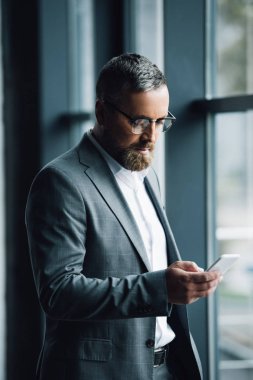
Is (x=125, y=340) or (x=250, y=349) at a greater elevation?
(x=125, y=340)

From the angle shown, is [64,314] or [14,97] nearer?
[64,314]

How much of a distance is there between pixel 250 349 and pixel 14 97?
2.41 m

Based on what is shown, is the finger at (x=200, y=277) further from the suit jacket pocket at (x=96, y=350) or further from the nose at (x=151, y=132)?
the nose at (x=151, y=132)

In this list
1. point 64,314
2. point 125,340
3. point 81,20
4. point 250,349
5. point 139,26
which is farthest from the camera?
point 81,20

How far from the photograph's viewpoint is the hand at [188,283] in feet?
6.23

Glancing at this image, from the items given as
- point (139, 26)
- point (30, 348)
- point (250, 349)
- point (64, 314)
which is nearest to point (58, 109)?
point (139, 26)

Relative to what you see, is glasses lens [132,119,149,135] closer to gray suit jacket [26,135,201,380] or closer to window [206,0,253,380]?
gray suit jacket [26,135,201,380]

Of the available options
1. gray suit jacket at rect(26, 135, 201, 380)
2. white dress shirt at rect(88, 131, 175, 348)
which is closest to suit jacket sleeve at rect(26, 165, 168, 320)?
gray suit jacket at rect(26, 135, 201, 380)

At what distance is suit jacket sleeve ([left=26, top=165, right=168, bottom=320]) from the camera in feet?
6.31

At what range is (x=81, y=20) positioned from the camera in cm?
449

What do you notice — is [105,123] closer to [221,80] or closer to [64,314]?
[64,314]

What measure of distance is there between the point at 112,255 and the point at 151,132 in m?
0.38

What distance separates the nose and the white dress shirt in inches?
6.0

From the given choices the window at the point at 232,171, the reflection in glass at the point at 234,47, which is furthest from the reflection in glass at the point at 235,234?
the reflection in glass at the point at 234,47
